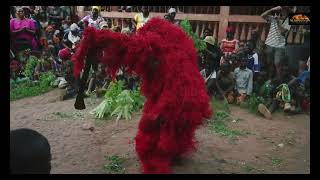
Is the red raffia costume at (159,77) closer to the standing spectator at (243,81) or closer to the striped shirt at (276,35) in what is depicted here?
the standing spectator at (243,81)

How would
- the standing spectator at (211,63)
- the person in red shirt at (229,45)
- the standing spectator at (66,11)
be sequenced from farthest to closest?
the standing spectator at (66,11) → the person in red shirt at (229,45) → the standing spectator at (211,63)

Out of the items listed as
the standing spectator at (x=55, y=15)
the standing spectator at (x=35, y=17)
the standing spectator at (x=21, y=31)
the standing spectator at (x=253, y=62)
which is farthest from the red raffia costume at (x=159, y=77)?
the standing spectator at (x=55, y=15)

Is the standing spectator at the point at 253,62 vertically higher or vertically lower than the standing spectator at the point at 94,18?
lower

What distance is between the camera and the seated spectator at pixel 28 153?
1898 millimetres

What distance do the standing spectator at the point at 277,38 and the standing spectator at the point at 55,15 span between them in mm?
5041

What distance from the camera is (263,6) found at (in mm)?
9336

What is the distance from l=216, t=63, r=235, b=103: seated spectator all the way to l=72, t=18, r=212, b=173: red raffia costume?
3.26 m

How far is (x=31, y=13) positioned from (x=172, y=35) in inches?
262

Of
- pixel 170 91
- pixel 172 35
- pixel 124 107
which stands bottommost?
pixel 124 107

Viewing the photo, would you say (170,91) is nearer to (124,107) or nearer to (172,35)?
(172,35)

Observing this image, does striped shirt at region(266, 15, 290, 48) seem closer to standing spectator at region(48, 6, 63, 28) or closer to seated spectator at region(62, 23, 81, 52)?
seated spectator at region(62, 23, 81, 52)

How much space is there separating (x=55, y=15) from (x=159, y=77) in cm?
679

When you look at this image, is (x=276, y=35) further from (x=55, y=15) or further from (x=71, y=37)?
(x=55, y=15)
